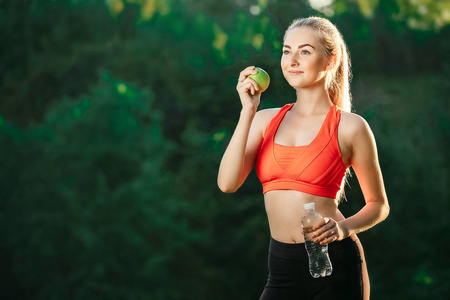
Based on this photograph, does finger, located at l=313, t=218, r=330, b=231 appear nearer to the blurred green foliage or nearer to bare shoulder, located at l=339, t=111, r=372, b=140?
bare shoulder, located at l=339, t=111, r=372, b=140

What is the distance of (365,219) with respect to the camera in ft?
5.17

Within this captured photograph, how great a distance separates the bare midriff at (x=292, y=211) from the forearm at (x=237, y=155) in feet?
0.36

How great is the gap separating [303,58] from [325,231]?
515 mm

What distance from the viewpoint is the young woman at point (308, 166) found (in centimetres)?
156

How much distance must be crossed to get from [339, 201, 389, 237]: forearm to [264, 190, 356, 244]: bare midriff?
63mm

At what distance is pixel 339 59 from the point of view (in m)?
1.75

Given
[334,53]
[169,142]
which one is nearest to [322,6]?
[169,142]

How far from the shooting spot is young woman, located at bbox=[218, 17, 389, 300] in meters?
1.56

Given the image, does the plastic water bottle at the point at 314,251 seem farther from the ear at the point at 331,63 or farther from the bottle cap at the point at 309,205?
the ear at the point at 331,63

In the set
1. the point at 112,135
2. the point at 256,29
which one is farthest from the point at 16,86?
the point at 256,29

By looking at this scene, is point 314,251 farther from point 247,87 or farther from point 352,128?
point 247,87

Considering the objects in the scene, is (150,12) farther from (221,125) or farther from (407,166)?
(407,166)

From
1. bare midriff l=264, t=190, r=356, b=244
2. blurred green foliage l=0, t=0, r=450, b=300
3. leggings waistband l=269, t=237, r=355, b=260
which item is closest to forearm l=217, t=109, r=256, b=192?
bare midriff l=264, t=190, r=356, b=244

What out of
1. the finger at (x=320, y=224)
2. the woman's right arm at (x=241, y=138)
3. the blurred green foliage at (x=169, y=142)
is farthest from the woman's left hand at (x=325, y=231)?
the blurred green foliage at (x=169, y=142)
